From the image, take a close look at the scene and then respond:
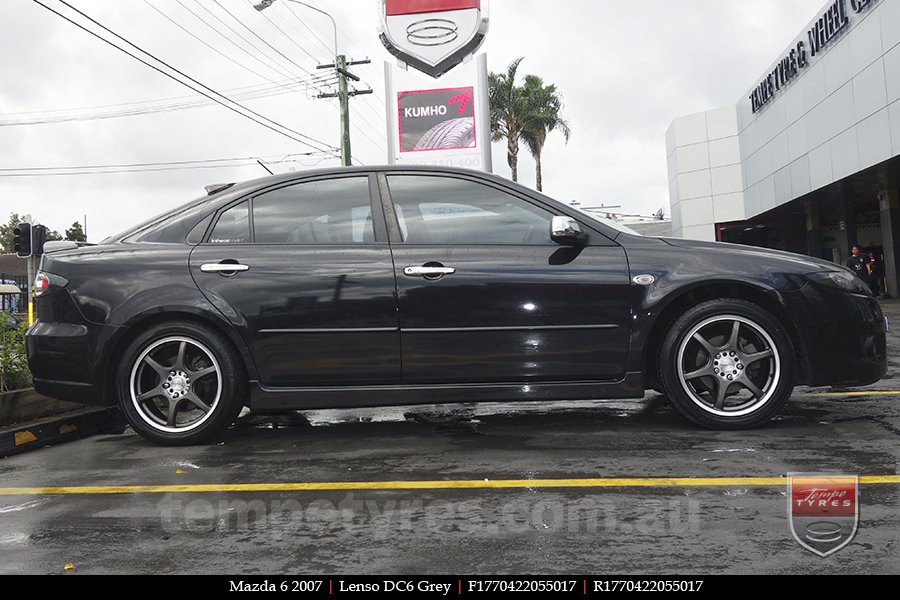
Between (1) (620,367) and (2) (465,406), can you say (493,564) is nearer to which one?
(1) (620,367)

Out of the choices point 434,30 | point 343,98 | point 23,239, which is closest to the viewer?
point 23,239

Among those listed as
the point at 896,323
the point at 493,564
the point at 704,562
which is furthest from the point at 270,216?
the point at 896,323

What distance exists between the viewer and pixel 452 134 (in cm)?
1536

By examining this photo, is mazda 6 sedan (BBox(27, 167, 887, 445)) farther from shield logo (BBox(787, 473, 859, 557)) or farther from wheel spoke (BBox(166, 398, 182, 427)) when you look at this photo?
shield logo (BBox(787, 473, 859, 557))

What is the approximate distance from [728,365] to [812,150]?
2305 cm

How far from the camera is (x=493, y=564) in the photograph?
7.86ft

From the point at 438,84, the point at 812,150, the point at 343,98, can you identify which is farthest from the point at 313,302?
the point at 812,150

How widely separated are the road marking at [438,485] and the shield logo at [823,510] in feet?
0.31

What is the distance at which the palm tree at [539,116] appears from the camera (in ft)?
137

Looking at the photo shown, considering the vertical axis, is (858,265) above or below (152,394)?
above

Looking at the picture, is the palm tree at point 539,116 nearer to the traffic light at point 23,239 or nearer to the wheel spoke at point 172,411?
the traffic light at point 23,239

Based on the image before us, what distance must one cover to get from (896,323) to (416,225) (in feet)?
40.7

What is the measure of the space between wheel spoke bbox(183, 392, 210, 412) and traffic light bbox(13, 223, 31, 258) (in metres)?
10.8

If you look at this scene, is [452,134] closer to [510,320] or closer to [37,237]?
[37,237]
